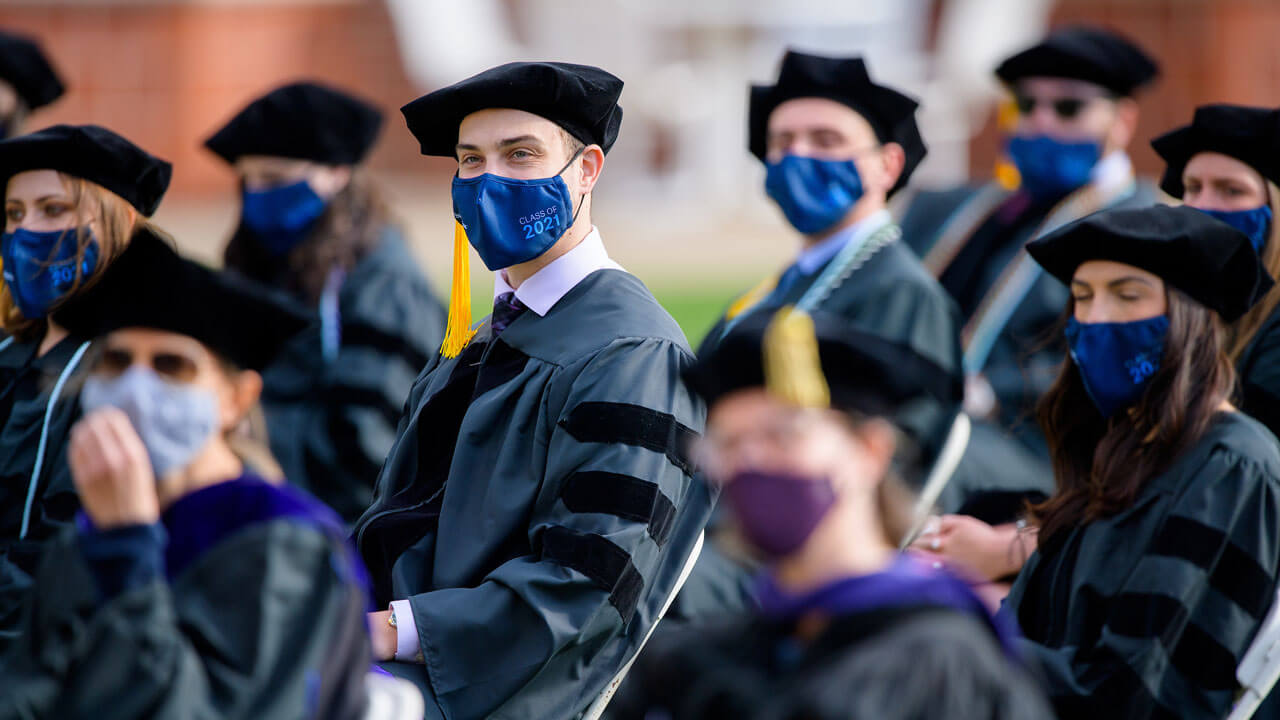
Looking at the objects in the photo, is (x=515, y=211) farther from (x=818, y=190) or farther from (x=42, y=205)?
(x=818, y=190)

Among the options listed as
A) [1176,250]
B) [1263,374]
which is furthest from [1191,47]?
[1176,250]

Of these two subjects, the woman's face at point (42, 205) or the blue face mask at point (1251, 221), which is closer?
the woman's face at point (42, 205)

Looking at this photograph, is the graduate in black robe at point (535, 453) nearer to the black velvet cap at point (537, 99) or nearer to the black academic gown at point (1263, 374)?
the black velvet cap at point (537, 99)

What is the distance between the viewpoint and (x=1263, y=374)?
15.1ft

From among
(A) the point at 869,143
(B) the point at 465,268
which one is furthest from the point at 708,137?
(B) the point at 465,268

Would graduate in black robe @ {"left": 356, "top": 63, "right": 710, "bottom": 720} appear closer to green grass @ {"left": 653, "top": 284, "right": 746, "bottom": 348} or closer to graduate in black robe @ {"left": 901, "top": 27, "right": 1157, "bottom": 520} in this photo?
→ graduate in black robe @ {"left": 901, "top": 27, "right": 1157, "bottom": 520}

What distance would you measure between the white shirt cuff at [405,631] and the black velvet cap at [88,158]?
53.9 inches

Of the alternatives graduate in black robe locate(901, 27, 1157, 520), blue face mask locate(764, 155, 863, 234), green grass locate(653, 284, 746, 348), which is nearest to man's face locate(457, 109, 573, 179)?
blue face mask locate(764, 155, 863, 234)

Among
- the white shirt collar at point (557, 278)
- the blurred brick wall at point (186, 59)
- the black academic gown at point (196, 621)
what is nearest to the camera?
the black academic gown at point (196, 621)

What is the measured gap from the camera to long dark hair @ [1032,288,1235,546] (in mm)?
3693

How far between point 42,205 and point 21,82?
295 cm

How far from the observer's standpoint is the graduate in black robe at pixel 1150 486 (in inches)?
139

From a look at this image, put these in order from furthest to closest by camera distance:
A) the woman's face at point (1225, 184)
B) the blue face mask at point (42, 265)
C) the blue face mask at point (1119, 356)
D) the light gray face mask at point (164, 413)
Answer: the woman's face at point (1225, 184)
the blue face mask at point (42, 265)
the blue face mask at point (1119, 356)
the light gray face mask at point (164, 413)

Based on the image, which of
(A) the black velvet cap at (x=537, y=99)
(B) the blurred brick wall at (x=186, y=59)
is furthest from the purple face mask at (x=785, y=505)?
(B) the blurred brick wall at (x=186, y=59)
